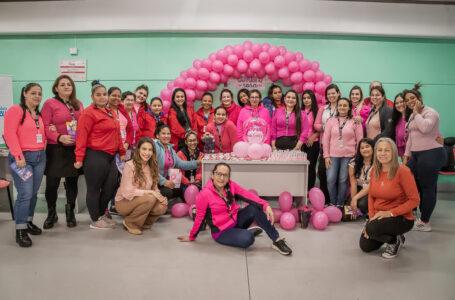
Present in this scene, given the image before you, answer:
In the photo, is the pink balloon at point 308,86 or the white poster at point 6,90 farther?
the white poster at point 6,90

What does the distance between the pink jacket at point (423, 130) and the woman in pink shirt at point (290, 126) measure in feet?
4.07

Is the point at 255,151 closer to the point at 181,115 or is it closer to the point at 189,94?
the point at 181,115

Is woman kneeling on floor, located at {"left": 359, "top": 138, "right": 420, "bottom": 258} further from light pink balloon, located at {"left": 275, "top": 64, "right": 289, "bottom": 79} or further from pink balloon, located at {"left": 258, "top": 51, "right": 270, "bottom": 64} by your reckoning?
pink balloon, located at {"left": 258, "top": 51, "right": 270, "bottom": 64}

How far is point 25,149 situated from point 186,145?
74.9 inches

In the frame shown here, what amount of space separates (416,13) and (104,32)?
15.4 feet

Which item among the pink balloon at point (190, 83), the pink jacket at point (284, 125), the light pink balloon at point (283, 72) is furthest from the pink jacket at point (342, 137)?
the pink balloon at point (190, 83)

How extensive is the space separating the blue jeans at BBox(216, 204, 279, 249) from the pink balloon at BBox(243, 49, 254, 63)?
2.53 metres

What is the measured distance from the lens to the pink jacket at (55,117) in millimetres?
3518


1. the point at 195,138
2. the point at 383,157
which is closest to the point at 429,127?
the point at 383,157

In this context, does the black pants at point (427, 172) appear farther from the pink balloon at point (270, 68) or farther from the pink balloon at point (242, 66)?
the pink balloon at point (242, 66)

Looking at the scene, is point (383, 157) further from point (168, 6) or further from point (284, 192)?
point (168, 6)

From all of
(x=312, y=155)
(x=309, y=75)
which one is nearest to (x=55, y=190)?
(x=312, y=155)

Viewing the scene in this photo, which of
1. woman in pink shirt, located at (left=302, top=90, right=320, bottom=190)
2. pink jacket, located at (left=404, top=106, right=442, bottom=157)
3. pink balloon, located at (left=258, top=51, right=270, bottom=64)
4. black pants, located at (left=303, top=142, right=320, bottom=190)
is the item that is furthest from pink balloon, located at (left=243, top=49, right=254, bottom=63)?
pink jacket, located at (left=404, top=106, right=442, bottom=157)

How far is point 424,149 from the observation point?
3.75 metres
